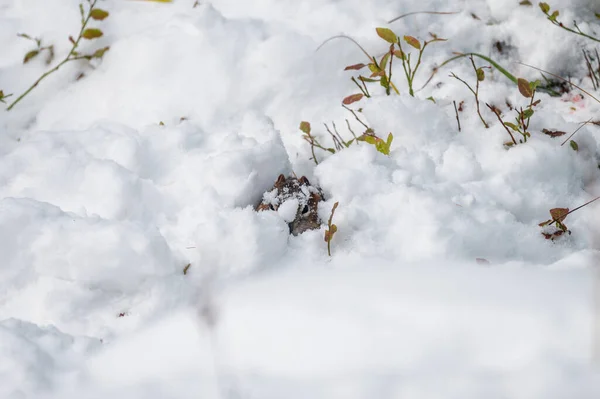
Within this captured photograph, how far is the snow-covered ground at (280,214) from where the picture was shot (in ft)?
2.90

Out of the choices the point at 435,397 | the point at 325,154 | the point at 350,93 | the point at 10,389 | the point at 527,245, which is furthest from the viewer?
the point at 350,93

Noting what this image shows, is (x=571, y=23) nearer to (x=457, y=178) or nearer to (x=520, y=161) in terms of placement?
(x=520, y=161)

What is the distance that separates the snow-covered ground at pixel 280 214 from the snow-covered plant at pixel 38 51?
2cm

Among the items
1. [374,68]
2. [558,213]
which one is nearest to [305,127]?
[374,68]

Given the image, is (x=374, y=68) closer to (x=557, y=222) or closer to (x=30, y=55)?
(x=557, y=222)

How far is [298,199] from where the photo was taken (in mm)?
1408

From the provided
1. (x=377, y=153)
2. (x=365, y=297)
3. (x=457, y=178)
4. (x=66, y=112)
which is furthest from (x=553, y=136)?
(x=66, y=112)

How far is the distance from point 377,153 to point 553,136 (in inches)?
20.2

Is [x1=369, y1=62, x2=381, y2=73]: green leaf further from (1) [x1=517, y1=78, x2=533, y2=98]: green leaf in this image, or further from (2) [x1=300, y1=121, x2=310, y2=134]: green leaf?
(1) [x1=517, y1=78, x2=533, y2=98]: green leaf

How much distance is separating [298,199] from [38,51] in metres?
1.30

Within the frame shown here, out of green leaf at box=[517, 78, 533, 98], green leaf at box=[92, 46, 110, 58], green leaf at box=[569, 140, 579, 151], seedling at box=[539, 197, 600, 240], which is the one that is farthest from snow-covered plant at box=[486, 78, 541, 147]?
green leaf at box=[92, 46, 110, 58]

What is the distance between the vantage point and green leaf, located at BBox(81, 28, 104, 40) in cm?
193

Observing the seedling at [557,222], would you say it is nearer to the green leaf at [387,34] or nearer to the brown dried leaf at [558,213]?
the brown dried leaf at [558,213]

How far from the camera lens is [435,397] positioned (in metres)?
0.78
